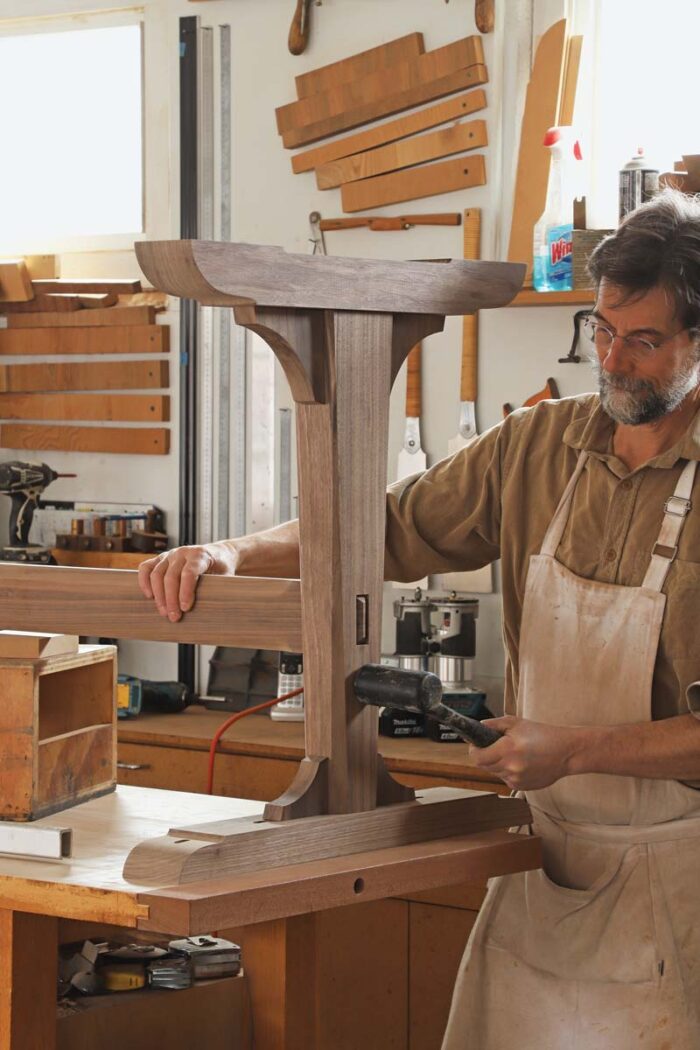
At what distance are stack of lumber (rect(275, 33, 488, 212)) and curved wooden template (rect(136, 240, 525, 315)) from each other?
1.94 meters

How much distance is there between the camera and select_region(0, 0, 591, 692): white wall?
3768mm

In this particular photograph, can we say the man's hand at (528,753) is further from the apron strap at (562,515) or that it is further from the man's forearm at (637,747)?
the apron strap at (562,515)

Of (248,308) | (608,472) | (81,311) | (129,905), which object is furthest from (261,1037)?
(81,311)

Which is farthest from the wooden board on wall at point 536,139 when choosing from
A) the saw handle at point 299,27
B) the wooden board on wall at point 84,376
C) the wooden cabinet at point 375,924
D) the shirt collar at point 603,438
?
the shirt collar at point 603,438

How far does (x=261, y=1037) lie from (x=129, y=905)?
585 mm

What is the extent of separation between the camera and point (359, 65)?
12.9 feet

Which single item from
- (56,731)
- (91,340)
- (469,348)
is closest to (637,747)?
(56,731)

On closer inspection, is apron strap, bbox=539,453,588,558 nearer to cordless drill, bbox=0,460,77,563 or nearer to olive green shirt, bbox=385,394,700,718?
olive green shirt, bbox=385,394,700,718

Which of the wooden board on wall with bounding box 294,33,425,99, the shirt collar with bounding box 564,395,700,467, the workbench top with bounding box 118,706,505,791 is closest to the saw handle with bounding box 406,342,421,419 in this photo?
the wooden board on wall with bounding box 294,33,425,99

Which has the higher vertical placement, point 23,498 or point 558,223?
point 558,223

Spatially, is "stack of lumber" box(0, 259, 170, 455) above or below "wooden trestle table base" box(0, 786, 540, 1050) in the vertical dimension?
above

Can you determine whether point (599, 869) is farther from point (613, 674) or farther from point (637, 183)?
point (637, 183)

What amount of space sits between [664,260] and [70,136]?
3.01 m

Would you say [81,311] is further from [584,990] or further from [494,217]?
[584,990]
